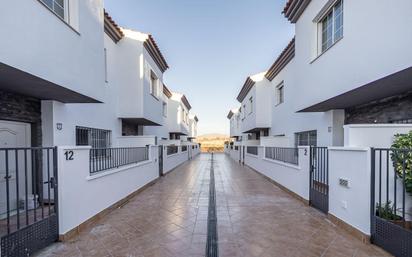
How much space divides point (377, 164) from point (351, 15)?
3.44 m

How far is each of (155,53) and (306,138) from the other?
8419mm

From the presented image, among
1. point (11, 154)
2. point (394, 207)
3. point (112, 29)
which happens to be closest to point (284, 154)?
point (394, 207)

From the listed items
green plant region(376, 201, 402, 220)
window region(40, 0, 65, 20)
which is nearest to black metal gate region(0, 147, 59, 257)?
window region(40, 0, 65, 20)

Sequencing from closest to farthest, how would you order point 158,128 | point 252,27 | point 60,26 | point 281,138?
point 60,26 < point 281,138 < point 252,27 < point 158,128

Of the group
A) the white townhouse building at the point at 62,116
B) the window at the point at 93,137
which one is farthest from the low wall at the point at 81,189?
the window at the point at 93,137

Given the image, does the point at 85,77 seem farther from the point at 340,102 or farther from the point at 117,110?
the point at 340,102

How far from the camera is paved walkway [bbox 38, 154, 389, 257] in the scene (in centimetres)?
385

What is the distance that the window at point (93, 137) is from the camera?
7901 millimetres

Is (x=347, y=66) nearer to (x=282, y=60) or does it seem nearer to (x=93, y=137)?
(x=282, y=60)

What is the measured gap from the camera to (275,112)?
14.3 meters

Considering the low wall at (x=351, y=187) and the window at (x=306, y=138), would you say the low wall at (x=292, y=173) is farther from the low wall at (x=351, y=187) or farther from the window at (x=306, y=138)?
the window at (x=306, y=138)

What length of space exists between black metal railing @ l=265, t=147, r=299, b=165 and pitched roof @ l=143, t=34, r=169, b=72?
7.35 m

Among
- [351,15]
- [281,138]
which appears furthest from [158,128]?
[351,15]

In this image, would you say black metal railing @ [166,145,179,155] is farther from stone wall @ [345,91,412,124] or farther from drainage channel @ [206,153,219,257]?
stone wall @ [345,91,412,124]
